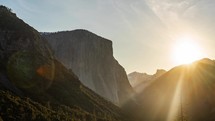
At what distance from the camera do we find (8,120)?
9519cm

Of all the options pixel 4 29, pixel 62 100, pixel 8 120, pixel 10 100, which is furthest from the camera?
pixel 4 29

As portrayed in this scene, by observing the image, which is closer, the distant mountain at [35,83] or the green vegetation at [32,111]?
the green vegetation at [32,111]

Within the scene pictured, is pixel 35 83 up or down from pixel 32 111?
up

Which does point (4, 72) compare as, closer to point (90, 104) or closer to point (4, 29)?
point (4, 29)

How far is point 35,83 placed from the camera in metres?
148

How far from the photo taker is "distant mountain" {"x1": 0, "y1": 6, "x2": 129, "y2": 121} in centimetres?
11544

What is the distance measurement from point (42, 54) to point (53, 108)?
45.8 meters

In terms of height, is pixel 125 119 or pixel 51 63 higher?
pixel 51 63

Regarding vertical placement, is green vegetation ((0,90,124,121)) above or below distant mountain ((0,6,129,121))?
below

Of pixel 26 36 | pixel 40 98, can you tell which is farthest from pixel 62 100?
pixel 26 36

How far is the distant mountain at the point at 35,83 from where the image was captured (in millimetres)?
115438

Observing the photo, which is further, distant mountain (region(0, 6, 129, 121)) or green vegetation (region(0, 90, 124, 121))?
distant mountain (region(0, 6, 129, 121))

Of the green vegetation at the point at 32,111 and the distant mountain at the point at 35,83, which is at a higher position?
the distant mountain at the point at 35,83

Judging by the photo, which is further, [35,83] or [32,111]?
[35,83]
